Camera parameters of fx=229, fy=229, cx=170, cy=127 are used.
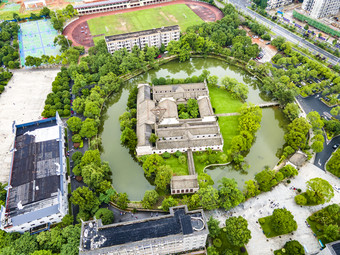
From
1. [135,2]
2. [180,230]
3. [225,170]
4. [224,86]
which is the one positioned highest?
[135,2]

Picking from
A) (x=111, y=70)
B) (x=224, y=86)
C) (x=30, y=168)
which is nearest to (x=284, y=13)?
(x=224, y=86)

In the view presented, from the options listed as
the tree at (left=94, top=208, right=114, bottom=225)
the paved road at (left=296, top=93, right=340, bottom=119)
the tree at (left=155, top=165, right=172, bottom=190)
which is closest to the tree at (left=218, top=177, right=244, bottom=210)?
the tree at (left=155, top=165, right=172, bottom=190)

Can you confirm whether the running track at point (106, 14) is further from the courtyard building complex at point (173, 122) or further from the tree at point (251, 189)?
the tree at point (251, 189)

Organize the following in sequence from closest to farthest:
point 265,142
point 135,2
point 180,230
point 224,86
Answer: point 180,230 → point 265,142 → point 224,86 → point 135,2

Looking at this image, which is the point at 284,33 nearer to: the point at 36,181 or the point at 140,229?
the point at 140,229

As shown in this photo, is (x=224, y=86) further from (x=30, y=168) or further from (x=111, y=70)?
(x=30, y=168)

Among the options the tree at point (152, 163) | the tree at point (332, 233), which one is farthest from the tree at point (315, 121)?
the tree at point (152, 163)

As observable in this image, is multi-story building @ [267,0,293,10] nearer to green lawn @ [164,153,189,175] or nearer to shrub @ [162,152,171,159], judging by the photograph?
green lawn @ [164,153,189,175]

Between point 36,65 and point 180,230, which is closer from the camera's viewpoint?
point 180,230
